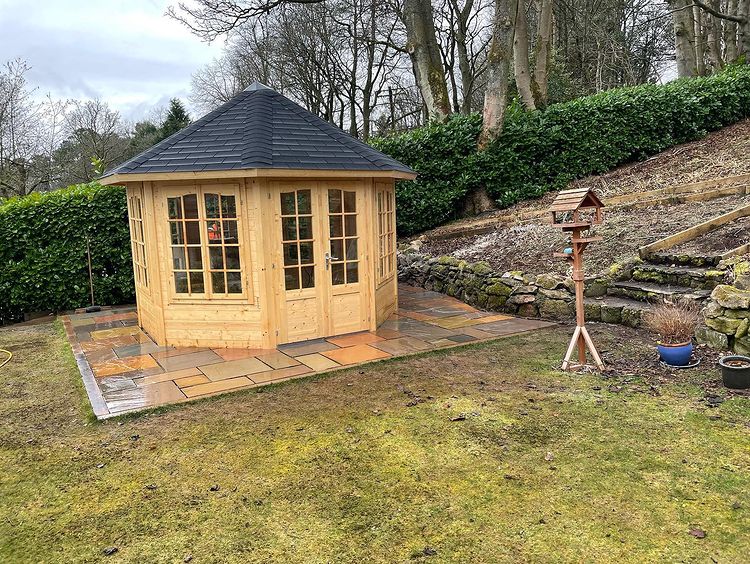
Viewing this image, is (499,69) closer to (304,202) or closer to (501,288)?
(501,288)

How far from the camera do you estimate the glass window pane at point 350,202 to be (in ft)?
22.4

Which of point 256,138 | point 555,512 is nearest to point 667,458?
point 555,512

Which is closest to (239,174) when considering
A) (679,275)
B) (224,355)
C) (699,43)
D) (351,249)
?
(351,249)

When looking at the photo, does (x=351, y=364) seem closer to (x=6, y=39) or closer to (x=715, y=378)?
(x=715, y=378)

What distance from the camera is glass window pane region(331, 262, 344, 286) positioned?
6.85 meters

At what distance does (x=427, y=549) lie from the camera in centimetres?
269

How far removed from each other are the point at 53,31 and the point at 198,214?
2009 cm

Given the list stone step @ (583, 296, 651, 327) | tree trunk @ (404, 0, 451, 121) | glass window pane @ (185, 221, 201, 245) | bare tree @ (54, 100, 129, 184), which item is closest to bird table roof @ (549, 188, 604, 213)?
stone step @ (583, 296, 651, 327)

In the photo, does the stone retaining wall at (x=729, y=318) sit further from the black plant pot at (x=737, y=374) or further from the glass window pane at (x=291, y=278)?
the glass window pane at (x=291, y=278)

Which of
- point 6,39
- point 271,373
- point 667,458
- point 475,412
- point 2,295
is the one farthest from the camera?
point 6,39

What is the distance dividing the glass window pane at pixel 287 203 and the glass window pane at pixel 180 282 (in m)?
1.46

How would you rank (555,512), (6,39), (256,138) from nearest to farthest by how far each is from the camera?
(555,512) < (256,138) < (6,39)

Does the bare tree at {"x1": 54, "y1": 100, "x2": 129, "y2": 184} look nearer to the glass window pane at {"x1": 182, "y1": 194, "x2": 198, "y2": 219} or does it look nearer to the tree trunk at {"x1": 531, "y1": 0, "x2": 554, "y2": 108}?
the glass window pane at {"x1": 182, "y1": 194, "x2": 198, "y2": 219}

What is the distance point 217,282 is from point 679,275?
558 cm
